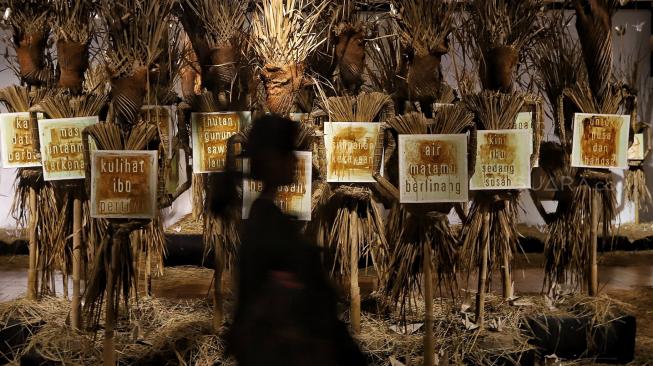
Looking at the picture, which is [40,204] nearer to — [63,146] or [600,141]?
[63,146]

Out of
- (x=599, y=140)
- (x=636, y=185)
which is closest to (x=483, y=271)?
(x=599, y=140)

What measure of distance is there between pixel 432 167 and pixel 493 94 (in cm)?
54

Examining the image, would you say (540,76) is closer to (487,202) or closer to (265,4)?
(487,202)

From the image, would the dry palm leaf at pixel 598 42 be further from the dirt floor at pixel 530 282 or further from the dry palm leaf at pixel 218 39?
the dry palm leaf at pixel 218 39

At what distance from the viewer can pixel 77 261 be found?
344 centimetres

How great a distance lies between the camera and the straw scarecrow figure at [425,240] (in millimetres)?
3213

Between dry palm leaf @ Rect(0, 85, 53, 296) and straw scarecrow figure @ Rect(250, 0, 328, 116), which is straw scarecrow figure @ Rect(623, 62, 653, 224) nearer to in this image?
straw scarecrow figure @ Rect(250, 0, 328, 116)

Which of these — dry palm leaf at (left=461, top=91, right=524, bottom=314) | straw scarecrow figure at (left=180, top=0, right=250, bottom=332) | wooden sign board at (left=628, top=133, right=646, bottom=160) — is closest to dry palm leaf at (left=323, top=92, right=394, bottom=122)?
dry palm leaf at (left=461, top=91, right=524, bottom=314)

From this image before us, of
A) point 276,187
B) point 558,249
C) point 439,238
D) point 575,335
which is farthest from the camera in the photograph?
point 558,249

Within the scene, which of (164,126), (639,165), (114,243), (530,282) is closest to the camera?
(114,243)

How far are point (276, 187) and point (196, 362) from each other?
170 cm

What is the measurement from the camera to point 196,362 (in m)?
3.33

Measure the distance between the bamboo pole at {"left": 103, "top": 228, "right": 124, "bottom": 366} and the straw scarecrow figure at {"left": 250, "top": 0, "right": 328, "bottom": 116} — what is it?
95cm

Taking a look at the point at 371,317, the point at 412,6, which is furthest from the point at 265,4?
the point at 371,317
